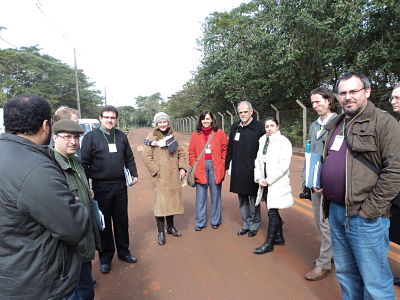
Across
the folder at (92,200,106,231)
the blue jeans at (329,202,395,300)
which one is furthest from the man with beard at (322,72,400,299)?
the folder at (92,200,106,231)

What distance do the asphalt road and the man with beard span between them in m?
0.81

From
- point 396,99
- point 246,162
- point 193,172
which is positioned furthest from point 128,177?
point 396,99

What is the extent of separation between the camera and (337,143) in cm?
204

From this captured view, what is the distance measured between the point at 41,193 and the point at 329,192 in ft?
6.45

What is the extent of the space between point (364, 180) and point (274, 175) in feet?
4.94

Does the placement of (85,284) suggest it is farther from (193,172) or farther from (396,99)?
(396,99)

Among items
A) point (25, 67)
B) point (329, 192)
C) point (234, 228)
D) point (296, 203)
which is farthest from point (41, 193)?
point (25, 67)

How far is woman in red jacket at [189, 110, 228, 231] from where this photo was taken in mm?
4227

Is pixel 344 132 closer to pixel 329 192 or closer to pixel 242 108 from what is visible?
pixel 329 192

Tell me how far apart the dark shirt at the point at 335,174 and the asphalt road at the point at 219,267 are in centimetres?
115

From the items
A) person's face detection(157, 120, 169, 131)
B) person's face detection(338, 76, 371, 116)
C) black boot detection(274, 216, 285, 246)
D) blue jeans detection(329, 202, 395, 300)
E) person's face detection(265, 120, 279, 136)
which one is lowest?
black boot detection(274, 216, 285, 246)

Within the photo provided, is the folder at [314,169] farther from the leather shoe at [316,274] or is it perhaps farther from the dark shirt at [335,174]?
the leather shoe at [316,274]

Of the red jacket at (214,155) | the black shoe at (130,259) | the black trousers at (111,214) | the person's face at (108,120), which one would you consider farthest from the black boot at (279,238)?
the person's face at (108,120)

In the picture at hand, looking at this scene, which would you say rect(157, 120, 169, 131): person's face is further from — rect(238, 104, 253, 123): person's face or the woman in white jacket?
the woman in white jacket
